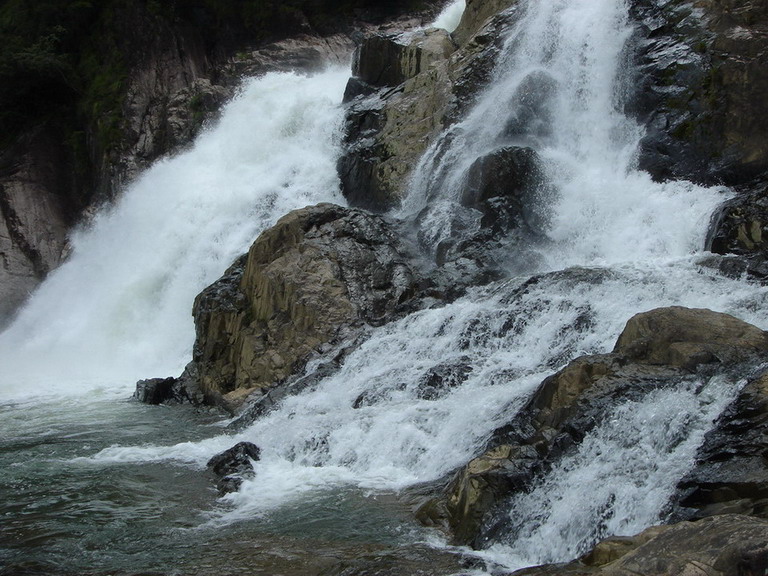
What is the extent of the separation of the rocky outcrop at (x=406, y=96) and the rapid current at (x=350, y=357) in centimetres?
57

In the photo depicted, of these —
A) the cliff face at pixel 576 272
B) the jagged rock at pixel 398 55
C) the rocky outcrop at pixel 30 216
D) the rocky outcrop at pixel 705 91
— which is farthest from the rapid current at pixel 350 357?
the jagged rock at pixel 398 55

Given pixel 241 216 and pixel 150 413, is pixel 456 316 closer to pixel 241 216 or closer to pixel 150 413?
pixel 150 413

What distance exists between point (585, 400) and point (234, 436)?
6119 millimetres

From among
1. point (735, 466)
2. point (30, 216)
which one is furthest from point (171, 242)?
point (735, 466)

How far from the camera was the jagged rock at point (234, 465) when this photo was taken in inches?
358

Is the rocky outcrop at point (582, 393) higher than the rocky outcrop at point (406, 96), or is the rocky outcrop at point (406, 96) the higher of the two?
the rocky outcrop at point (406, 96)

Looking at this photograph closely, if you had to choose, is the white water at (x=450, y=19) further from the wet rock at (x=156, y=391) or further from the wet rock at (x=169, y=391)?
the wet rock at (x=156, y=391)

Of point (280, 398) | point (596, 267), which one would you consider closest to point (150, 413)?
point (280, 398)

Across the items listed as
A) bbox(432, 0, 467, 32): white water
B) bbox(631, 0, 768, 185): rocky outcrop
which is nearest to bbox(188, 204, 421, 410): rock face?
bbox(631, 0, 768, 185): rocky outcrop

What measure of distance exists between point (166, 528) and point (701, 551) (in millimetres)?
5309

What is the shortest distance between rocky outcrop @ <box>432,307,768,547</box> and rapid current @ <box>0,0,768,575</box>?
22cm

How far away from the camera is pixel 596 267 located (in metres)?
12.2

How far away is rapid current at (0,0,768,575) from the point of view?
22.6ft

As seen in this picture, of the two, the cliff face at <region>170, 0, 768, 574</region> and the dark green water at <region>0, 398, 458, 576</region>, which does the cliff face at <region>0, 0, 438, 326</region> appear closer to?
the cliff face at <region>170, 0, 768, 574</region>
